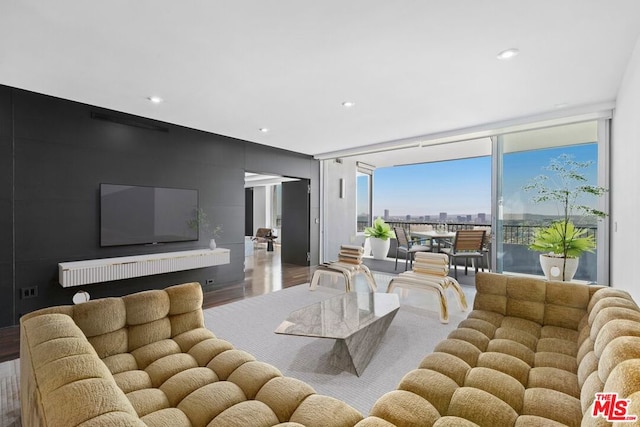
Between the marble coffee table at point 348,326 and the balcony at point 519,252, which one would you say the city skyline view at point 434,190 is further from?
the marble coffee table at point 348,326

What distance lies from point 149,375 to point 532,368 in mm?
2020

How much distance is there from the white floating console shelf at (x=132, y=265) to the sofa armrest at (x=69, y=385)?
2.38m

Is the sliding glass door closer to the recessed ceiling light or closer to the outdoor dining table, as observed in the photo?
the outdoor dining table

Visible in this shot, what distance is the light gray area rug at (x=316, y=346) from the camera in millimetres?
2139

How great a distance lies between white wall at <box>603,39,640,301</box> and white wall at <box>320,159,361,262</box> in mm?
4869

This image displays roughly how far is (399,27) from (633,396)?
2247 millimetres

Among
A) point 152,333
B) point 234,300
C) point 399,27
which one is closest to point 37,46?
point 152,333

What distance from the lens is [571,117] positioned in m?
3.93

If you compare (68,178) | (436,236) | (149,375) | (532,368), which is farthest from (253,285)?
(532,368)

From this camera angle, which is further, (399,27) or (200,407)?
(399,27)

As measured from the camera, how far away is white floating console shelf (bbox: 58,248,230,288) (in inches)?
133

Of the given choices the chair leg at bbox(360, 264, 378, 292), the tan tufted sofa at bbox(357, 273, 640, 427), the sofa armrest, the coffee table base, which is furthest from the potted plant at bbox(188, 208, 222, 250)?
the tan tufted sofa at bbox(357, 273, 640, 427)

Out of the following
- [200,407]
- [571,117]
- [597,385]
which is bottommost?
[200,407]

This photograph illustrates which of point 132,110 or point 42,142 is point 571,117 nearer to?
point 132,110
